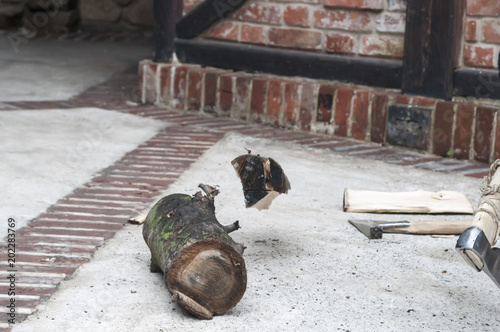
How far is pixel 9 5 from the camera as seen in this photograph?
8.26 meters

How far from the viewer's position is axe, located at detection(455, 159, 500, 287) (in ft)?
7.12

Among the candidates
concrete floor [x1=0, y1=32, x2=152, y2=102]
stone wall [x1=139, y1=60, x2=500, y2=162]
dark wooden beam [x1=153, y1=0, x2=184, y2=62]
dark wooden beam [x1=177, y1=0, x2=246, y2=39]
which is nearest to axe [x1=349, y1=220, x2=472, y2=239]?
stone wall [x1=139, y1=60, x2=500, y2=162]

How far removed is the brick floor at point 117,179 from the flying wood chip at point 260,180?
0.58 meters

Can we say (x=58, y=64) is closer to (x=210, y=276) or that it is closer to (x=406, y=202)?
(x=406, y=202)

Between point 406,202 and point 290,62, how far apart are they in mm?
1717

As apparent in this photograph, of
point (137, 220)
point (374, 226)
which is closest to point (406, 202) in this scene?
point (374, 226)

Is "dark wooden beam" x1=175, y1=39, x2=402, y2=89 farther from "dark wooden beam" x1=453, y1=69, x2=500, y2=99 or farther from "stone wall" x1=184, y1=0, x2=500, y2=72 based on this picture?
"dark wooden beam" x1=453, y1=69, x2=500, y2=99

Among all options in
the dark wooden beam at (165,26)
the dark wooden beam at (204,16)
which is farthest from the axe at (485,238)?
the dark wooden beam at (165,26)

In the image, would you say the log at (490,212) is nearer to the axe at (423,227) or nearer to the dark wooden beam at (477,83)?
the axe at (423,227)

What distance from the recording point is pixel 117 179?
12.9ft

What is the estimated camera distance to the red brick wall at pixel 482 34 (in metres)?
4.38

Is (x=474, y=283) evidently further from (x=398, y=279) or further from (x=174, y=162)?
(x=174, y=162)

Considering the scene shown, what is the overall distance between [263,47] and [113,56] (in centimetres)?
258

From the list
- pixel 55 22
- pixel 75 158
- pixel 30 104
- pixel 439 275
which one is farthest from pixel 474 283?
pixel 55 22
